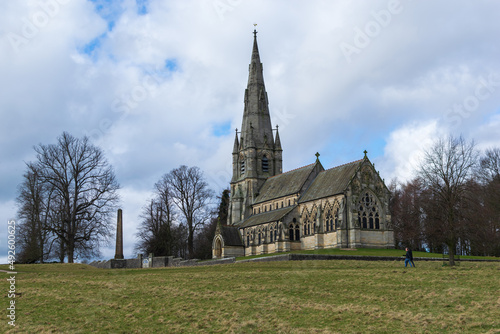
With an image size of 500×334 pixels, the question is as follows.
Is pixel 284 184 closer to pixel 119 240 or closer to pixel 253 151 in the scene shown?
pixel 253 151

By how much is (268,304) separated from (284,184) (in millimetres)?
52973

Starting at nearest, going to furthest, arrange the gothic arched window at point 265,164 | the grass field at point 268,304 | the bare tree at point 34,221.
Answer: the grass field at point 268,304 → the bare tree at point 34,221 → the gothic arched window at point 265,164

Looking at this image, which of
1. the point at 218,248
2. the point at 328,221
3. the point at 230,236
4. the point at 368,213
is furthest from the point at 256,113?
the point at 368,213

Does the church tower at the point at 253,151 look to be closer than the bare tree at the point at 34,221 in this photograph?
No

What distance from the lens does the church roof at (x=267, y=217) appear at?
6743 centimetres

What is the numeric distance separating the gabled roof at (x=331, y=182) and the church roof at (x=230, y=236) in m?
A: 11.2

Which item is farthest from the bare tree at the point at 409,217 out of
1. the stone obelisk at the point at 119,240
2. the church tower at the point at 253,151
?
the stone obelisk at the point at 119,240

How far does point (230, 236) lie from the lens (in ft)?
241

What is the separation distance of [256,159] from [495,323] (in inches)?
2557

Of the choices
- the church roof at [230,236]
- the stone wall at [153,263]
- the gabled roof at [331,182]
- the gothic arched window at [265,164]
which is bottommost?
the stone wall at [153,263]

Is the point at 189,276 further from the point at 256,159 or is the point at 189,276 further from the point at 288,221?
the point at 256,159

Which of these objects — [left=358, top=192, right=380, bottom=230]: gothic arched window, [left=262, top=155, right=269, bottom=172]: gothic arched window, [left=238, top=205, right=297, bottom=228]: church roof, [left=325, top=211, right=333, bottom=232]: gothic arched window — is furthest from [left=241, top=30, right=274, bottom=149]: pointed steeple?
[left=358, top=192, right=380, bottom=230]: gothic arched window

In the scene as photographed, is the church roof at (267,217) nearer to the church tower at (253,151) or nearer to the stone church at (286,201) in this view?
the stone church at (286,201)

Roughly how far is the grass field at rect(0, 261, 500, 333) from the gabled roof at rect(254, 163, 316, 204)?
41.0m
